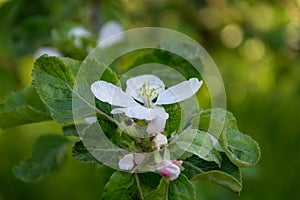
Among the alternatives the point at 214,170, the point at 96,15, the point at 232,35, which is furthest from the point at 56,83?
the point at 232,35

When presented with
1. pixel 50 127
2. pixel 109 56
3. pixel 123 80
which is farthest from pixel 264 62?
pixel 123 80

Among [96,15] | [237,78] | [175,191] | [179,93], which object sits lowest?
[175,191]

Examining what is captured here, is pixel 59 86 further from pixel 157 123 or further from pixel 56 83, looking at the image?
pixel 157 123

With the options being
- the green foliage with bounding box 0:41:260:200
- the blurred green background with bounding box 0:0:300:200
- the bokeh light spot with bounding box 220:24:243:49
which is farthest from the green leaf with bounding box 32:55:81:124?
the bokeh light spot with bounding box 220:24:243:49

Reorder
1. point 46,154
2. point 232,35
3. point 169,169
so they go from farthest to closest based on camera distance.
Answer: point 232,35 < point 46,154 < point 169,169

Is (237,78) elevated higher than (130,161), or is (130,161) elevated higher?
(237,78)

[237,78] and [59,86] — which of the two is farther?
[237,78]

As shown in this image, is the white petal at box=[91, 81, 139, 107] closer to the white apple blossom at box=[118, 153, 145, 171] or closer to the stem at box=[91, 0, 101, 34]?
the white apple blossom at box=[118, 153, 145, 171]
